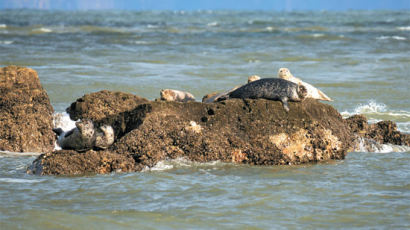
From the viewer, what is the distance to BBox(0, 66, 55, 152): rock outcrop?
8.40 m

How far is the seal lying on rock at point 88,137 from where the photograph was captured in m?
7.19

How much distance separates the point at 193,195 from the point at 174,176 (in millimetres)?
666

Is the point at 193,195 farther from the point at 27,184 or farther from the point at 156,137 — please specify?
the point at 27,184

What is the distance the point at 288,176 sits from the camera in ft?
22.6

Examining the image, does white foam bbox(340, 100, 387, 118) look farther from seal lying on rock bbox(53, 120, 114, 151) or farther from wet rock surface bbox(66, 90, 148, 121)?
seal lying on rock bbox(53, 120, 114, 151)

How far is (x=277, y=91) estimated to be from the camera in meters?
7.80

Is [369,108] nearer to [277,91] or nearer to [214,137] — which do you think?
[277,91]

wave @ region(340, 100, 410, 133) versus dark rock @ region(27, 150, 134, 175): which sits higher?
dark rock @ region(27, 150, 134, 175)

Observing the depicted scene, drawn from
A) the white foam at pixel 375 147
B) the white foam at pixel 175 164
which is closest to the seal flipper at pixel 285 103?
the white foam at pixel 175 164

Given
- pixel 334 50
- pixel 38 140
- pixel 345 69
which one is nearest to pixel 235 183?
pixel 38 140

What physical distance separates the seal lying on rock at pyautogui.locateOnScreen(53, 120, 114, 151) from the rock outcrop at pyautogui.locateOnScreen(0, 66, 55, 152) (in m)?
1.31

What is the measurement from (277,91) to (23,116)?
3607 millimetres

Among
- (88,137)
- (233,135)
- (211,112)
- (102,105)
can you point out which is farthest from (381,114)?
(88,137)

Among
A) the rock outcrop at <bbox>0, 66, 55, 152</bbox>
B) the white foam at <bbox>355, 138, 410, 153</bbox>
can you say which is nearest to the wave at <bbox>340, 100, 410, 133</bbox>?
the white foam at <bbox>355, 138, 410, 153</bbox>
